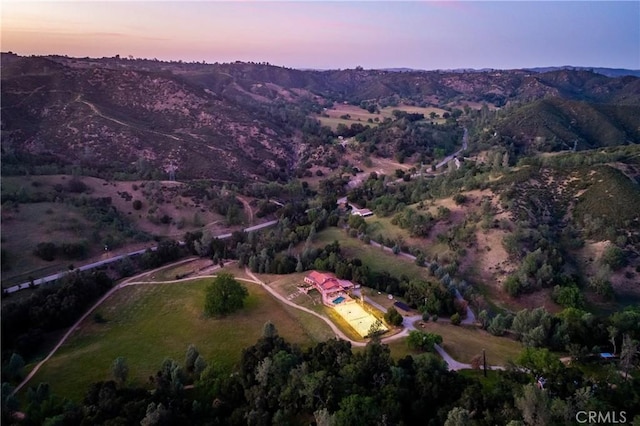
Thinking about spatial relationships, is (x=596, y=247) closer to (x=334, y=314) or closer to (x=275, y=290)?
(x=334, y=314)

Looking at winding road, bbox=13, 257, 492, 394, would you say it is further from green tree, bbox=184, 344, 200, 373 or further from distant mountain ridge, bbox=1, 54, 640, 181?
distant mountain ridge, bbox=1, 54, 640, 181

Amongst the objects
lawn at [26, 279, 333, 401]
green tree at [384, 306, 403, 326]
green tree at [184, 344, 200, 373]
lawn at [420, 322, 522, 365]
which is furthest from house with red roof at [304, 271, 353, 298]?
green tree at [184, 344, 200, 373]

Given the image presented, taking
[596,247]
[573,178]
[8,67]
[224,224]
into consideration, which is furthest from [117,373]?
[8,67]

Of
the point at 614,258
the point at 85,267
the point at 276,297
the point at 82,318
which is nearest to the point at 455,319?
the point at 276,297

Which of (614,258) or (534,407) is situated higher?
(614,258)
